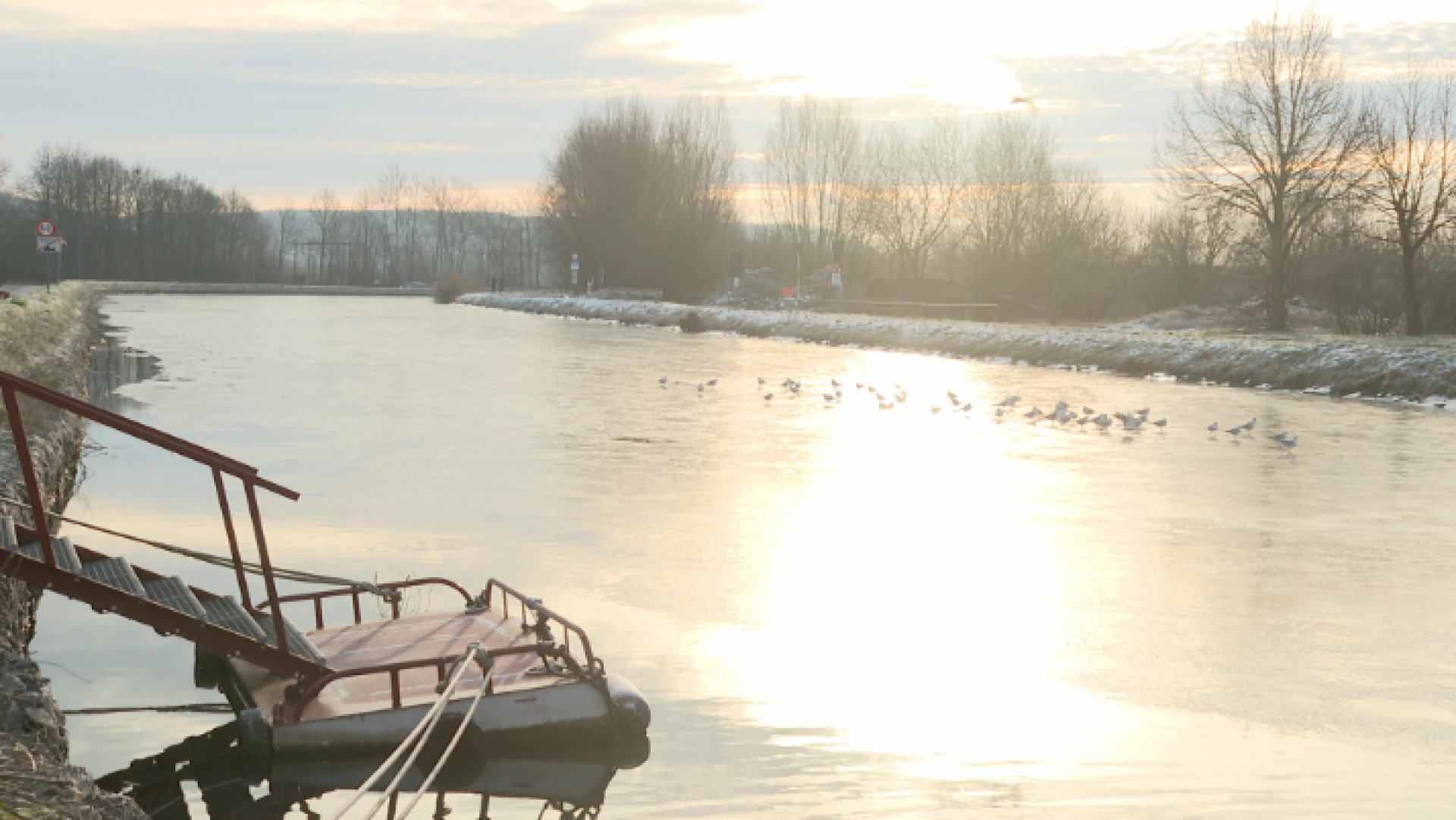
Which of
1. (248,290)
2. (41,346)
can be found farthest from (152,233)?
(41,346)

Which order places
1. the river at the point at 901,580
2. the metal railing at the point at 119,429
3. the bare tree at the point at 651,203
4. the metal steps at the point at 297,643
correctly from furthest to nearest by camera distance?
the bare tree at the point at 651,203, the metal steps at the point at 297,643, the metal railing at the point at 119,429, the river at the point at 901,580

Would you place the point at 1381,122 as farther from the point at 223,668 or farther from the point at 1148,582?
the point at 223,668

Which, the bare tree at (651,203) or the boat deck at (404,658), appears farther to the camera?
the bare tree at (651,203)

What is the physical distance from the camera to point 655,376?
1270 inches

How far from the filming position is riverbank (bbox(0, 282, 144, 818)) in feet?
16.6

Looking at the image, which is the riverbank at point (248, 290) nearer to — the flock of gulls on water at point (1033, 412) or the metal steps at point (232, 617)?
the flock of gulls on water at point (1033, 412)

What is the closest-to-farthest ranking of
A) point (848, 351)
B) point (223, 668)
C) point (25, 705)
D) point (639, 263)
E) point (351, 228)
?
point (25, 705) < point (223, 668) < point (848, 351) < point (639, 263) < point (351, 228)

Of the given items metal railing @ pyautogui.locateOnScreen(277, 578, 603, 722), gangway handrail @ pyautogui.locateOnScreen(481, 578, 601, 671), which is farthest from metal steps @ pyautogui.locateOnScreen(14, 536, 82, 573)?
gangway handrail @ pyautogui.locateOnScreen(481, 578, 601, 671)

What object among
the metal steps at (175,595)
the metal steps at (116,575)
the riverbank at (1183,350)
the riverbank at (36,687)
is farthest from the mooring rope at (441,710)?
the riverbank at (1183,350)

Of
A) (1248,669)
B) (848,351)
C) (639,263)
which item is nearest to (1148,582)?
(1248,669)

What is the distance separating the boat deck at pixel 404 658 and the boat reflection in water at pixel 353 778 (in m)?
0.28

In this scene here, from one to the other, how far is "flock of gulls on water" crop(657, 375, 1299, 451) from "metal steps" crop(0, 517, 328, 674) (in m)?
15.4

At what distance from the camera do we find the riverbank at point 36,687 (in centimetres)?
507

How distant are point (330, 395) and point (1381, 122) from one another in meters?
36.7
